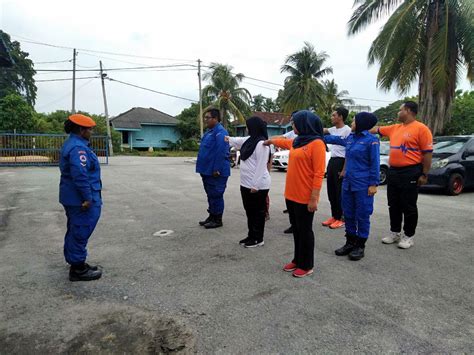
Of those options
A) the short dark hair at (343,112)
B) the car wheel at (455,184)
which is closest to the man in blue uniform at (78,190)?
the short dark hair at (343,112)

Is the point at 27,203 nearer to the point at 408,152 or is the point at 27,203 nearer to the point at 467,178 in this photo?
the point at 408,152

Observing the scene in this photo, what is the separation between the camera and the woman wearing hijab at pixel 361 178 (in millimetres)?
3980

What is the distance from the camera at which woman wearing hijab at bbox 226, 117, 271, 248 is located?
14.5 ft

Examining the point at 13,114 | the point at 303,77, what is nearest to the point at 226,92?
the point at 303,77

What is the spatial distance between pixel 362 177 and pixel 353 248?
2.76 ft

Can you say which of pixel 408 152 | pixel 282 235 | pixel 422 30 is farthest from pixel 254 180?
pixel 422 30

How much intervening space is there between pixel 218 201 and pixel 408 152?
2684 mm

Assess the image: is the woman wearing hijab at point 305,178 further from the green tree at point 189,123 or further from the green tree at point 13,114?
the green tree at point 189,123

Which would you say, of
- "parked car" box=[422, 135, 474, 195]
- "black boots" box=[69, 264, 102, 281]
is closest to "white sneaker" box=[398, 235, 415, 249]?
"black boots" box=[69, 264, 102, 281]

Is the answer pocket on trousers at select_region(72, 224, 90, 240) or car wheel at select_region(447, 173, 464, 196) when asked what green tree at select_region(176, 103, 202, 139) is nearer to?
car wheel at select_region(447, 173, 464, 196)

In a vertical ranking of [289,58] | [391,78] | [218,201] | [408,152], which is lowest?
[218,201]

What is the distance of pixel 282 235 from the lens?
502 centimetres

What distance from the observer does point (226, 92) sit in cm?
2973

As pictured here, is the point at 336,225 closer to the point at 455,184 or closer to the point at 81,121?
the point at 81,121
